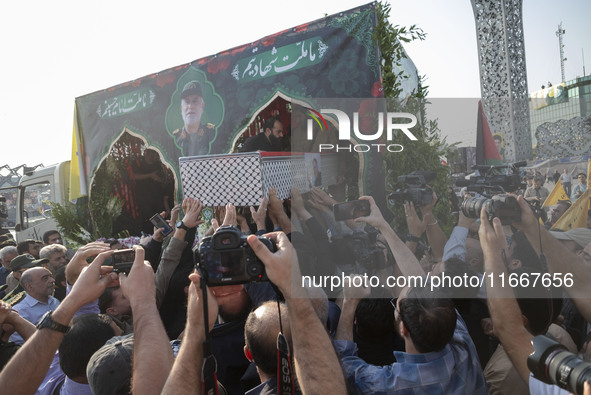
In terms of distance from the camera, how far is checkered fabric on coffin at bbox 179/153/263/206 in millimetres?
3787

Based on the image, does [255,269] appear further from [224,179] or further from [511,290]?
[224,179]

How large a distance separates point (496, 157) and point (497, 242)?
1741 millimetres

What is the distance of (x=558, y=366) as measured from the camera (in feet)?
3.10

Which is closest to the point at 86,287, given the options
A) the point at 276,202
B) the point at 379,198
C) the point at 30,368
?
the point at 30,368

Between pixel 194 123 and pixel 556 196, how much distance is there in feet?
14.0

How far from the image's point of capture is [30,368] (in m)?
1.53

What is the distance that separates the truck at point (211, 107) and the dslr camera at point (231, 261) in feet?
8.99

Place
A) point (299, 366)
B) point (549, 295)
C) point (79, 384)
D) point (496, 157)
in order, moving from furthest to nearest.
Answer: point (496, 157), point (549, 295), point (79, 384), point (299, 366)

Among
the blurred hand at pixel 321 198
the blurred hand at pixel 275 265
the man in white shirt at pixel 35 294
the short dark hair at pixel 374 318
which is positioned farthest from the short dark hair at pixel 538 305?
the man in white shirt at pixel 35 294

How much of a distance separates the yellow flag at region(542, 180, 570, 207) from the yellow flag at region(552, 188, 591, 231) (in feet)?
0.86

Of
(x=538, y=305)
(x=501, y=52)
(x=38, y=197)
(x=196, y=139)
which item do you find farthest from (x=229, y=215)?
(x=38, y=197)

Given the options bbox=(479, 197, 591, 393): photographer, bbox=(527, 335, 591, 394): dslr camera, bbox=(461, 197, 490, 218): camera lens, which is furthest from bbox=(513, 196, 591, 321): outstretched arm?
bbox=(527, 335, 591, 394): dslr camera

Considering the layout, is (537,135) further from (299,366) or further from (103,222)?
(103,222)

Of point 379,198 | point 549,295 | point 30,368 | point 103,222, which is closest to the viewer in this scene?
point 30,368
